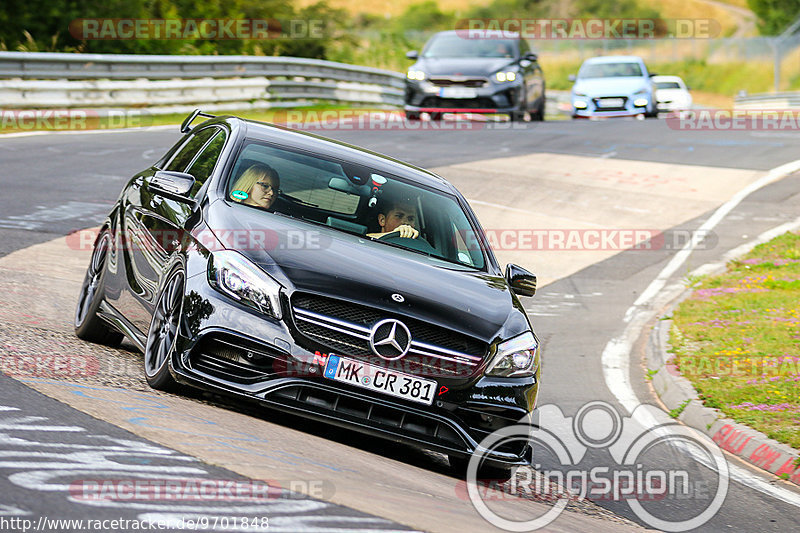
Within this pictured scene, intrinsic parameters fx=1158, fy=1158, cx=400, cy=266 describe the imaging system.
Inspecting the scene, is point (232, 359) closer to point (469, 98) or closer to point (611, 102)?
point (469, 98)

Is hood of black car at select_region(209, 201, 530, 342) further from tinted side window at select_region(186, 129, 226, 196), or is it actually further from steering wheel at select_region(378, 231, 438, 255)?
tinted side window at select_region(186, 129, 226, 196)

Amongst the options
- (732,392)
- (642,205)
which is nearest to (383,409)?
(732,392)

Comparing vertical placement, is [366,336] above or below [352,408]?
above

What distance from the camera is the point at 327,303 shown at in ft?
19.0

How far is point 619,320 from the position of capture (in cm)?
1230

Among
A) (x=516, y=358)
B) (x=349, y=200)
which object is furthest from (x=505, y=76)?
(x=516, y=358)

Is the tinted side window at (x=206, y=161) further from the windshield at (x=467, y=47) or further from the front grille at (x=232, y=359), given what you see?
the windshield at (x=467, y=47)

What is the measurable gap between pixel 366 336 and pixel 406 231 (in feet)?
4.92

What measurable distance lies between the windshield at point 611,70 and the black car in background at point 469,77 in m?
4.61

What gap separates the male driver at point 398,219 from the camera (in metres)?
7.04

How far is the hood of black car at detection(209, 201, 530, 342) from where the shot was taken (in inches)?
231

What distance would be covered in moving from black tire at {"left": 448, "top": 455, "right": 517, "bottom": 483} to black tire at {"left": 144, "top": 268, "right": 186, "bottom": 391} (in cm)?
157

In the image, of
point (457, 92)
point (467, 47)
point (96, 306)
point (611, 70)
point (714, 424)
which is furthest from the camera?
point (611, 70)

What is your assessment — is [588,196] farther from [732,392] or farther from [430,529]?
[430,529]
